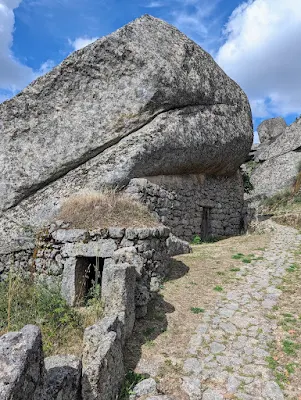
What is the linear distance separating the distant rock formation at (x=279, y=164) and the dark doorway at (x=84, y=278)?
18504 millimetres

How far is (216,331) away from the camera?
548 centimetres

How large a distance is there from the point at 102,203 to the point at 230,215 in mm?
7141

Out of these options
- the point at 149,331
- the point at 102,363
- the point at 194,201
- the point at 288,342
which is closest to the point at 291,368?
the point at 288,342

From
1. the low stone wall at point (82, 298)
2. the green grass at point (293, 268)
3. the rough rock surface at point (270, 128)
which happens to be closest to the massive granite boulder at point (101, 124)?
the low stone wall at point (82, 298)

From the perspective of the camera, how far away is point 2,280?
7.56 metres

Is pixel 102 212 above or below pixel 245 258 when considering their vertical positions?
above

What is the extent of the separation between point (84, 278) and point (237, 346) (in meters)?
3.25

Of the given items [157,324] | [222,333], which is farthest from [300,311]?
[157,324]

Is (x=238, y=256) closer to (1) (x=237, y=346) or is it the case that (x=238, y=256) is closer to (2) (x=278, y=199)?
(1) (x=237, y=346)

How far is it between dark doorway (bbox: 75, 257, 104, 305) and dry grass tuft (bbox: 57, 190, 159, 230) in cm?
75

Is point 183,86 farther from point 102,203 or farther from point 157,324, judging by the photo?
point 157,324

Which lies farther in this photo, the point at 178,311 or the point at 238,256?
the point at 238,256

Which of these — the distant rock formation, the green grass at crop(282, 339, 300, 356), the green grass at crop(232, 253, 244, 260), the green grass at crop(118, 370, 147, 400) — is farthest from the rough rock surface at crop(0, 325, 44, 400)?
the distant rock formation

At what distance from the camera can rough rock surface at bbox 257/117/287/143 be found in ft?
124
